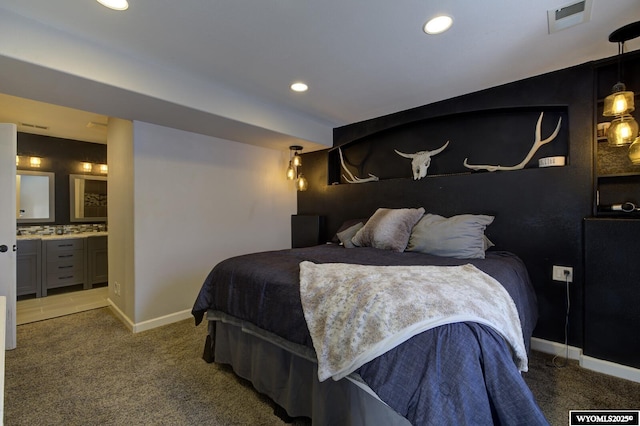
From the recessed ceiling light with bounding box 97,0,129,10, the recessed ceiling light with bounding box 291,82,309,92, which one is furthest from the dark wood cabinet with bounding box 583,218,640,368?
the recessed ceiling light with bounding box 97,0,129,10

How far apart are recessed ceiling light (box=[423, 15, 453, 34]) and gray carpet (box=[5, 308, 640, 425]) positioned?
2330 millimetres

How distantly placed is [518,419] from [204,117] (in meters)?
2.85

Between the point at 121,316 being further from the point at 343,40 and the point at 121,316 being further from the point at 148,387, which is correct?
the point at 343,40

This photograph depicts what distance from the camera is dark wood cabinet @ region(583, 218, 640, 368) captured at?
196 cm

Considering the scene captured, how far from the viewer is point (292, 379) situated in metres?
1.59

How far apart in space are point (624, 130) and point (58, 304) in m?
5.76

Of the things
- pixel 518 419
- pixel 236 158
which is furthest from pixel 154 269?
pixel 518 419

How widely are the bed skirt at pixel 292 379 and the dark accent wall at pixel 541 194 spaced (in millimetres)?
1976

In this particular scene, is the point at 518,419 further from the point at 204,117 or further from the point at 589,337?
the point at 204,117

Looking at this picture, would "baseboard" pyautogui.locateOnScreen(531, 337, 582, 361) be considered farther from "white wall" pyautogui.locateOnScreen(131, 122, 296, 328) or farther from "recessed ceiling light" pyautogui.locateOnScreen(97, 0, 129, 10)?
"recessed ceiling light" pyautogui.locateOnScreen(97, 0, 129, 10)

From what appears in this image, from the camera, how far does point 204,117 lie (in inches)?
105

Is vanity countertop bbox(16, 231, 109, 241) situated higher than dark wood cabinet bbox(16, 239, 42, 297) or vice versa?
vanity countertop bbox(16, 231, 109, 241)

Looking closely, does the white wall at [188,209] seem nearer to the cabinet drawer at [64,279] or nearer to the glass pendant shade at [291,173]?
the glass pendant shade at [291,173]

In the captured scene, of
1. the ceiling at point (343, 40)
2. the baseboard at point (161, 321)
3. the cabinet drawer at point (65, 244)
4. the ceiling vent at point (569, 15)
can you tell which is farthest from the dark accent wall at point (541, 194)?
the cabinet drawer at point (65, 244)
